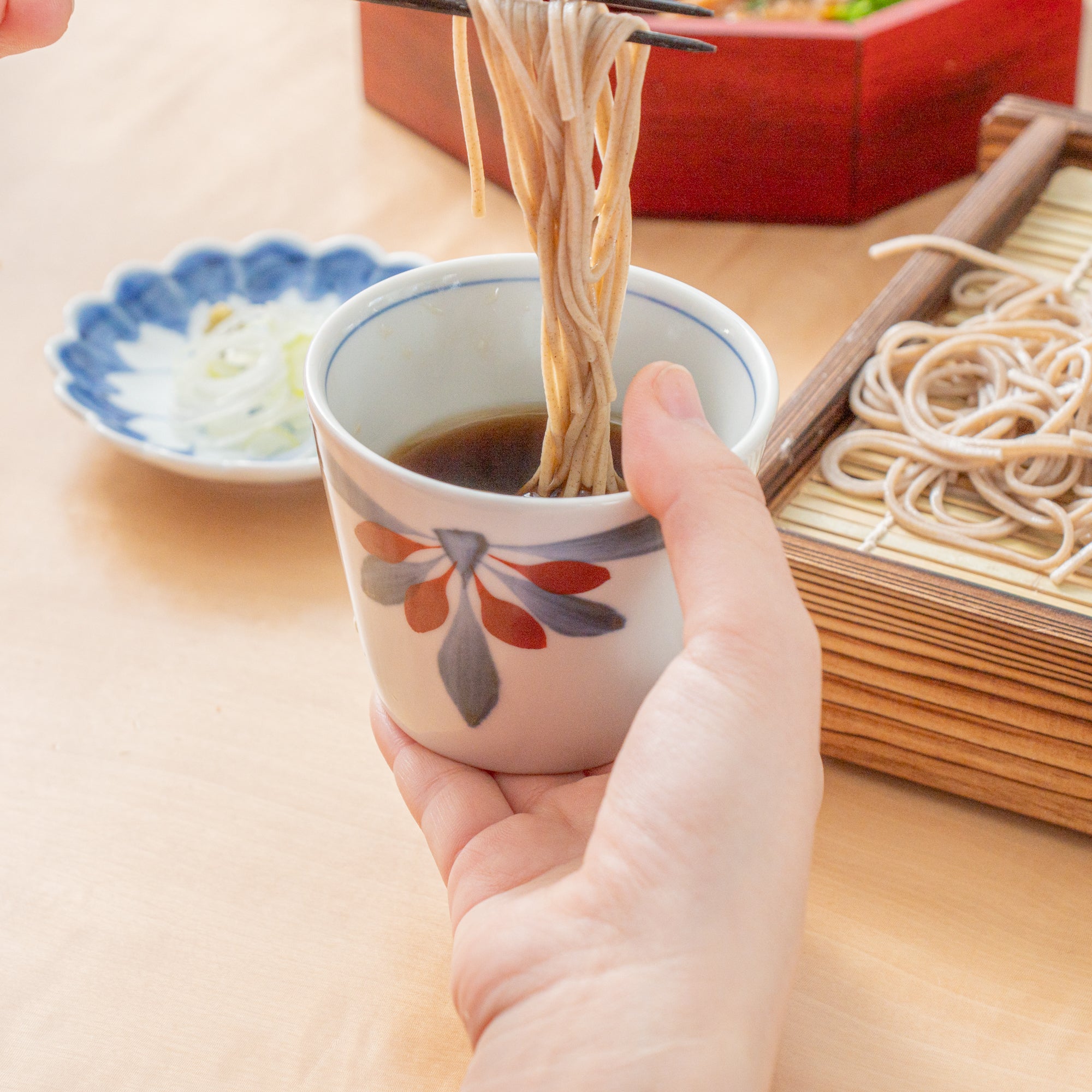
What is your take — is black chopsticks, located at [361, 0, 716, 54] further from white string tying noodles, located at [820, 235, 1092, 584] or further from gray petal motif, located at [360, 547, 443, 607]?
white string tying noodles, located at [820, 235, 1092, 584]

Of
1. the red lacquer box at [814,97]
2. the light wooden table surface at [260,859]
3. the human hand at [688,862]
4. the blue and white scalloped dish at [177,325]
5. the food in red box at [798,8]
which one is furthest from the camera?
the food in red box at [798,8]

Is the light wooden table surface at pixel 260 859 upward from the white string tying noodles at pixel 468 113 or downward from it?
downward

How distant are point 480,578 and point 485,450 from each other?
5.8 inches

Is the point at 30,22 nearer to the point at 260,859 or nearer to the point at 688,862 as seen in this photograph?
the point at 260,859

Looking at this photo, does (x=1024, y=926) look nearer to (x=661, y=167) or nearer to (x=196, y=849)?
(x=196, y=849)

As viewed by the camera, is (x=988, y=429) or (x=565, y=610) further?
(x=988, y=429)

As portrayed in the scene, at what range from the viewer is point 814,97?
100cm

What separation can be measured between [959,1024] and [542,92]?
447 mm

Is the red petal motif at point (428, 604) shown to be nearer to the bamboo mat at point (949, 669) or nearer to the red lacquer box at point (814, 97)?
the bamboo mat at point (949, 669)

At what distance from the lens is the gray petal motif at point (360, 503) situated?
0.44 meters

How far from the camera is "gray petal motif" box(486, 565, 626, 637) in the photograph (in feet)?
1.45

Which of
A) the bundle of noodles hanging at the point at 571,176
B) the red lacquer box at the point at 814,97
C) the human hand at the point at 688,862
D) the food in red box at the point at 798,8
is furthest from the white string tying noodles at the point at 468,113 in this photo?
the food in red box at the point at 798,8

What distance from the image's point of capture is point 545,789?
56 cm

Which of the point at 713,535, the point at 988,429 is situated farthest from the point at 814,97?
the point at 713,535
